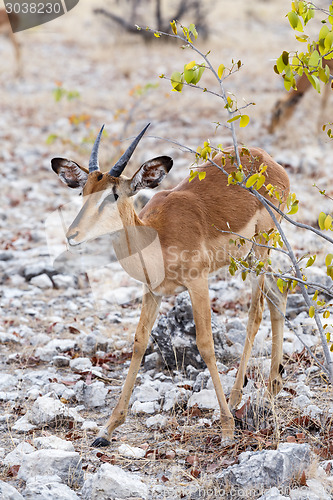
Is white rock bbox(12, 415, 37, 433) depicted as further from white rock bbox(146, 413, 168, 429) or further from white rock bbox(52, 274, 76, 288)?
white rock bbox(52, 274, 76, 288)

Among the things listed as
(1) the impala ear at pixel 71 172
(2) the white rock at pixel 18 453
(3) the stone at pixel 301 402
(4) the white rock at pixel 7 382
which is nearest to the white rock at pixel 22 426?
(2) the white rock at pixel 18 453

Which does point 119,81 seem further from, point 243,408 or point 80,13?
point 243,408

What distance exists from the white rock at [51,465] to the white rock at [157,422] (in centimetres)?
79

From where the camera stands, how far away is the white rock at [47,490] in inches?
125

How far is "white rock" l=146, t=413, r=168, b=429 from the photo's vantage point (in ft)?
14.0

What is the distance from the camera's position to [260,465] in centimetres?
334

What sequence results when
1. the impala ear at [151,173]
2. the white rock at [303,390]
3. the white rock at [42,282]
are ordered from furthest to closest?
1. the white rock at [42,282]
2. the white rock at [303,390]
3. the impala ear at [151,173]

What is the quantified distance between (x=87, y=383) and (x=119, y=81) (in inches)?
464

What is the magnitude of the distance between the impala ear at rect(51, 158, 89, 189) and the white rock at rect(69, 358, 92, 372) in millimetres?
1650

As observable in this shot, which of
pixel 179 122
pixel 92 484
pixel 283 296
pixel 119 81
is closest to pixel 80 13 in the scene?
pixel 119 81

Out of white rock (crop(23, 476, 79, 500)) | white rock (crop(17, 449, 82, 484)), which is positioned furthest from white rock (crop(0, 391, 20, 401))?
white rock (crop(23, 476, 79, 500))

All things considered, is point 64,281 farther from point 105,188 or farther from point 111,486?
point 111,486

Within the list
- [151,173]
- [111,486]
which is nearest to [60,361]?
[151,173]

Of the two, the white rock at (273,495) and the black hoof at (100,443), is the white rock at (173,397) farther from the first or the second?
the white rock at (273,495)
